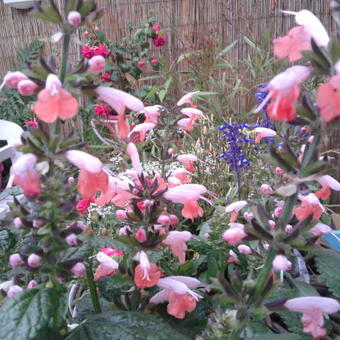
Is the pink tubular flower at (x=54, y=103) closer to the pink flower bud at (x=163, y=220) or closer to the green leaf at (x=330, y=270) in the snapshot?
the pink flower bud at (x=163, y=220)

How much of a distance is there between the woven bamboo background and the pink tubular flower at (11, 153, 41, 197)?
8.43ft

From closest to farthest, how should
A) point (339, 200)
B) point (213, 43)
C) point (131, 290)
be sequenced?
point (131, 290) < point (339, 200) < point (213, 43)

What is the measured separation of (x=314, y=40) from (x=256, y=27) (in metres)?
A: 2.81

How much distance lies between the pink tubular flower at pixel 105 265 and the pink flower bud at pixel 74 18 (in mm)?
396

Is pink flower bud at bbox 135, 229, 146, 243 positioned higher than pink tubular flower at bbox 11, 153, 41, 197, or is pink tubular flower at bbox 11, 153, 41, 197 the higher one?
pink tubular flower at bbox 11, 153, 41, 197

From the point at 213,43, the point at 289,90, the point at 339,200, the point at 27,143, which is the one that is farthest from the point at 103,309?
the point at 213,43

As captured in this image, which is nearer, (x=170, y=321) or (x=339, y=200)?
(x=170, y=321)

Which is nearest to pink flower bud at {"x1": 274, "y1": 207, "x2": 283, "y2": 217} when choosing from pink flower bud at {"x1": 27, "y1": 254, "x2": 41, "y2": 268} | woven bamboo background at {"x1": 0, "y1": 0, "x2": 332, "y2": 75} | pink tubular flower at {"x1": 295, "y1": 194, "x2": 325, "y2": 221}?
pink tubular flower at {"x1": 295, "y1": 194, "x2": 325, "y2": 221}

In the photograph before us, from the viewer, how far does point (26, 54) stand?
374 cm

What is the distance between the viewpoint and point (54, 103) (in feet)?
1.87

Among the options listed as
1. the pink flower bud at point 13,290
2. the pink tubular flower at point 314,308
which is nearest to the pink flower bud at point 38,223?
the pink flower bud at point 13,290

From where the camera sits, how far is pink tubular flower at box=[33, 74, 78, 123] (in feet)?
1.86

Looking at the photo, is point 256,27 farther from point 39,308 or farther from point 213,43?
point 39,308

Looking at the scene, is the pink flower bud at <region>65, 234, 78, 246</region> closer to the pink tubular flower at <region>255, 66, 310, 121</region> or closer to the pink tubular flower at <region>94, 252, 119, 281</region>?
the pink tubular flower at <region>94, 252, 119, 281</region>
